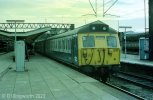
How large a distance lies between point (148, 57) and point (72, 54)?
12283 millimetres

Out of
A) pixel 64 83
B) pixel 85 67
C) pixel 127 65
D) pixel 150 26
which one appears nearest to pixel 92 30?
pixel 85 67

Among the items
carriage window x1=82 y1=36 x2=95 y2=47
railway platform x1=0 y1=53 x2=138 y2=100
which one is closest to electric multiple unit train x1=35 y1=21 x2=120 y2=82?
carriage window x1=82 y1=36 x2=95 y2=47

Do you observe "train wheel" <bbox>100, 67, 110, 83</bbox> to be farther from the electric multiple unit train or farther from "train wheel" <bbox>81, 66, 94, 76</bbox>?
"train wheel" <bbox>81, 66, 94, 76</bbox>

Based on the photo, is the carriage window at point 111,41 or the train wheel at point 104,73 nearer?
the train wheel at point 104,73

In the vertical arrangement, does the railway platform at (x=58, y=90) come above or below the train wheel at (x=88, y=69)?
below

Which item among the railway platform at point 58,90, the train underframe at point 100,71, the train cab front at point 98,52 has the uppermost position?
the train cab front at point 98,52

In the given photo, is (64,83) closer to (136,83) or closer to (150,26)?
(136,83)

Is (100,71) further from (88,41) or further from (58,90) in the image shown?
(58,90)

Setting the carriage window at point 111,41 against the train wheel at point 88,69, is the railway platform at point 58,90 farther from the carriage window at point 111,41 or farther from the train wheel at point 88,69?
the carriage window at point 111,41

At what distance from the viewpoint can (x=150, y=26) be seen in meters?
31.6

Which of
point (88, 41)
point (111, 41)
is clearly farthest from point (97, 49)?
point (111, 41)

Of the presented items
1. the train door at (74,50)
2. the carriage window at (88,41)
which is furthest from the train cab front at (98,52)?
the train door at (74,50)

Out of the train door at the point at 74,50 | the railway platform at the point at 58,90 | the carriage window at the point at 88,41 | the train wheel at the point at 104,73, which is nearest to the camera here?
the railway platform at the point at 58,90

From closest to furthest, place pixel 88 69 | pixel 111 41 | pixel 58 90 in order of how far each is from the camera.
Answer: pixel 58 90, pixel 88 69, pixel 111 41
